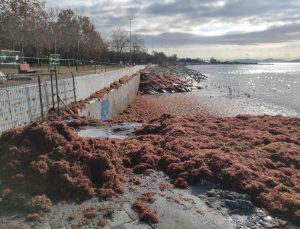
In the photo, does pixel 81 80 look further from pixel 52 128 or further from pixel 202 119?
pixel 52 128

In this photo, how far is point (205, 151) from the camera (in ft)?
38.0

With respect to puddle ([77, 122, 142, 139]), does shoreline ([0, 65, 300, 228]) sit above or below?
above

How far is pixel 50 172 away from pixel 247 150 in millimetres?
6145

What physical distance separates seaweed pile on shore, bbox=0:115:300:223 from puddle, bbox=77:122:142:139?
2066 mm

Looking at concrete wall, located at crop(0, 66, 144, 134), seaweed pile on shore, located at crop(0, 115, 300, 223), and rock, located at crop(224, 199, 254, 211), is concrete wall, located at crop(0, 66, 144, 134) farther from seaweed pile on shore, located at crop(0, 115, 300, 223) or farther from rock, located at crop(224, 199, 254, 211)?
rock, located at crop(224, 199, 254, 211)

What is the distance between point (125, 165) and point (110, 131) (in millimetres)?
5119

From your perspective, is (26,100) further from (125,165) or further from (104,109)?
(104,109)

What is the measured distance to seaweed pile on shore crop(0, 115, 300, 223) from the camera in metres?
8.61

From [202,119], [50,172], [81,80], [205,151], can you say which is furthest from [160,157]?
[81,80]

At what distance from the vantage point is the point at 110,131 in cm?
1569

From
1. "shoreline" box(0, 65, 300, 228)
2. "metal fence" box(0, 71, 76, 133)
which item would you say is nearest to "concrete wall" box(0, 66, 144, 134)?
"metal fence" box(0, 71, 76, 133)

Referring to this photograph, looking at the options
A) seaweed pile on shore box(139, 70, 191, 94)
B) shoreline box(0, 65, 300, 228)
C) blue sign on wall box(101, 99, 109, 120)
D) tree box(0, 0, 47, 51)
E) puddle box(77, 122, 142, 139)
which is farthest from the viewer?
seaweed pile on shore box(139, 70, 191, 94)

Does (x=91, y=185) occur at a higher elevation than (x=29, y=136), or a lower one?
lower

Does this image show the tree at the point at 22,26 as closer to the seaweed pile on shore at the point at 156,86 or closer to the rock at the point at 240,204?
the seaweed pile on shore at the point at 156,86
